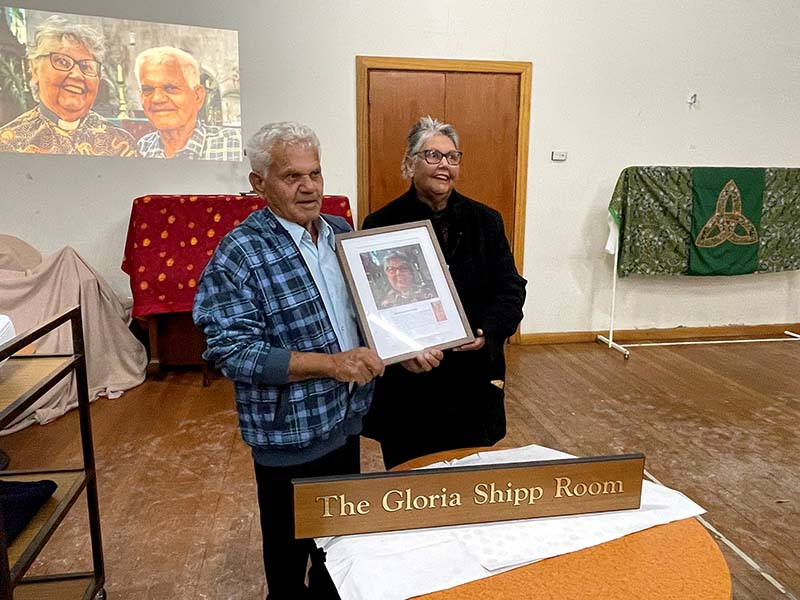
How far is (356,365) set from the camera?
1.16m

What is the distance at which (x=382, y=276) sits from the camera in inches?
50.4

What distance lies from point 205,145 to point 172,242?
2.43ft

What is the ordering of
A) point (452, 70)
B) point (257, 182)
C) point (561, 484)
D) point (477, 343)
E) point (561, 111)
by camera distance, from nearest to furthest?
point (561, 484) → point (257, 182) → point (477, 343) → point (452, 70) → point (561, 111)

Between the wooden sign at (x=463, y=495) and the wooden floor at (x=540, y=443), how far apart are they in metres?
0.98

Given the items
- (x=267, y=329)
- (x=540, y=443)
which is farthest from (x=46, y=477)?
(x=540, y=443)

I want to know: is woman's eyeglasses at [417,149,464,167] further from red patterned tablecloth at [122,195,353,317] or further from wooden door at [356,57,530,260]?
wooden door at [356,57,530,260]

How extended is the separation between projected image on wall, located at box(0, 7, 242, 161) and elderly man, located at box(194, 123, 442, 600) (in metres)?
2.97

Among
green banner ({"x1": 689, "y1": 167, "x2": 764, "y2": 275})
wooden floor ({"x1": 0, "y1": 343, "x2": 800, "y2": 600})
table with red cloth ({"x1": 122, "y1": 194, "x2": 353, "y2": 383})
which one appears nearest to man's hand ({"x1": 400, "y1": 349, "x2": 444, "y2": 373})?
wooden floor ({"x1": 0, "y1": 343, "x2": 800, "y2": 600})

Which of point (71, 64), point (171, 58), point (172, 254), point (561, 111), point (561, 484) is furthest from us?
point (561, 111)

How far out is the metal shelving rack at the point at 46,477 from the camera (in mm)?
1282

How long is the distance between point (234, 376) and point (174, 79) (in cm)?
328

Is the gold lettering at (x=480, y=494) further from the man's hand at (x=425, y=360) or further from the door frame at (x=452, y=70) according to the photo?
the door frame at (x=452, y=70)

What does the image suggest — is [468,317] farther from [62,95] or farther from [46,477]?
[62,95]

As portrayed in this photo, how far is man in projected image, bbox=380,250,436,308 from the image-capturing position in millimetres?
1286
